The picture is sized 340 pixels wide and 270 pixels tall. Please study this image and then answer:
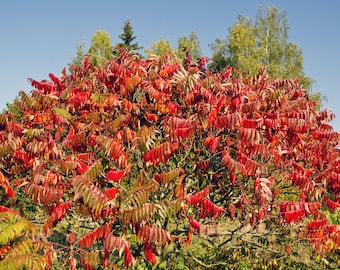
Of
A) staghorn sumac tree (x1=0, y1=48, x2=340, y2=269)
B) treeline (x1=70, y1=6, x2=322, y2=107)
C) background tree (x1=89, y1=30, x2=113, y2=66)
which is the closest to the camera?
staghorn sumac tree (x1=0, y1=48, x2=340, y2=269)

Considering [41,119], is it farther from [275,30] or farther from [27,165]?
Result: [275,30]

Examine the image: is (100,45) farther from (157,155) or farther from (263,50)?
(157,155)

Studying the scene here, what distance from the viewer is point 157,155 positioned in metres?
4.30

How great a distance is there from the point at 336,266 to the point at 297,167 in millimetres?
4326

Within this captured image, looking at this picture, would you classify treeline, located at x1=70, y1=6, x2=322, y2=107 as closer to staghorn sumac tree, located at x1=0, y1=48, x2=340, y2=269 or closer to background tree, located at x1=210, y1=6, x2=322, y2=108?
background tree, located at x1=210, y1=6, x2=322, y2=108

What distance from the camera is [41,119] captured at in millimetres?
5562

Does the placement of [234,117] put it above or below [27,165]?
above

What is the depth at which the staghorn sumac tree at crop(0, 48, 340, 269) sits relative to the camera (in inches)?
156

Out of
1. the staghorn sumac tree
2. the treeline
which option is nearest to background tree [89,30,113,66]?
the treeline

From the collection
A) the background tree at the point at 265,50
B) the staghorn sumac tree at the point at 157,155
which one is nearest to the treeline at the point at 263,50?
the background tree at the point at 265,50

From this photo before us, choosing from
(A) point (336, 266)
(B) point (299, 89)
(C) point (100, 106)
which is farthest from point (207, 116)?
(A) point (336, 266)

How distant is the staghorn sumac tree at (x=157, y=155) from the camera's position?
3965 mm

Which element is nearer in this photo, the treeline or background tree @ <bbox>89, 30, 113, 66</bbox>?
the treeline

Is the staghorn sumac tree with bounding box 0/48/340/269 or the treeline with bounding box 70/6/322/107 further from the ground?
the treeline with bounding box 70/6/322/107
